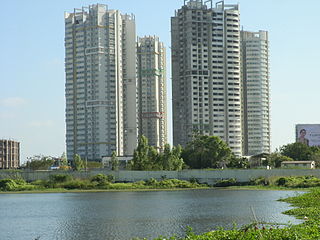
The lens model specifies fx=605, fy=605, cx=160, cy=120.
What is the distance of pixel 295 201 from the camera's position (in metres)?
72.4

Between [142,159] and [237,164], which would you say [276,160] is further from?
[142,159]

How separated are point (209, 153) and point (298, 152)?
114 ft

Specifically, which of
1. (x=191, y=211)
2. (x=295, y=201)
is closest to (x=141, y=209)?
(x=191, y=211)

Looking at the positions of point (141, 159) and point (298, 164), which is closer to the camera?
point (141, 159)

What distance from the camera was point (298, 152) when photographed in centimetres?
17812

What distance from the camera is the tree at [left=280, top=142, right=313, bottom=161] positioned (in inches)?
6880

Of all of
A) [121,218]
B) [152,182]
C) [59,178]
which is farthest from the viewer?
[59,178]

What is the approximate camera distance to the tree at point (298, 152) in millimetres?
174750

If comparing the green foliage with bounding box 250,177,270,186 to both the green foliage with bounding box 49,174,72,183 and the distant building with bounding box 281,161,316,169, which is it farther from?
the green foliage with bounding box 49,174,72,183

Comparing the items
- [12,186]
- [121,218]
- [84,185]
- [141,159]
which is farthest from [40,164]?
[121,218]

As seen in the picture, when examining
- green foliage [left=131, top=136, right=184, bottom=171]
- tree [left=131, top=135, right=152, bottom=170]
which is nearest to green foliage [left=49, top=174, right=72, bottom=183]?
tree [left=131, top=135, right=152, bottom=170]

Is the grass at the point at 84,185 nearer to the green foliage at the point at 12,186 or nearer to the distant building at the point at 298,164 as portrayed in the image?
the green foliage at the point at 12,186

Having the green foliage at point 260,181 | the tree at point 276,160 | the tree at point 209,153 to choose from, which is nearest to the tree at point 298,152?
the tree at point 276,160

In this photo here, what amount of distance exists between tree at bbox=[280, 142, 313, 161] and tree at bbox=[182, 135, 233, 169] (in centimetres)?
2648
